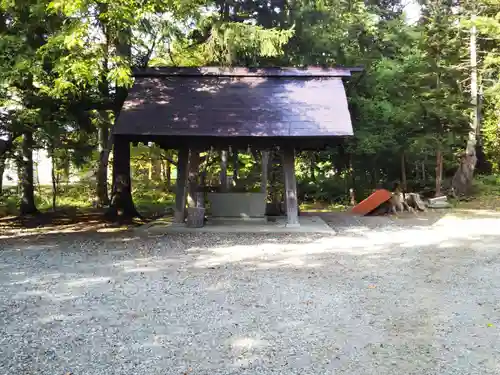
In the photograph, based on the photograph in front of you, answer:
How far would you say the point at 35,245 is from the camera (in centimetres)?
855

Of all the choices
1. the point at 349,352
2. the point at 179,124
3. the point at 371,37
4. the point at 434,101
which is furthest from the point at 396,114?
the point at 349,352

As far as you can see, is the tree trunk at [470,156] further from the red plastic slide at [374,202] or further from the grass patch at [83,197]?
the grass patch at [83,197]

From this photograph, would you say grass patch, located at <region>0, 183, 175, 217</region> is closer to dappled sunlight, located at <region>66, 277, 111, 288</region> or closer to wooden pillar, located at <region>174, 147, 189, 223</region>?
wooden pillar, located at <region>174, 147, 189, 223</region>

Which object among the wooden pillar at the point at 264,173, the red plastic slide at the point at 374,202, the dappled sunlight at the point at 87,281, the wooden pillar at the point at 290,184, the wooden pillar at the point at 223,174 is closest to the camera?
the dappled sunlight at the point at 87,281

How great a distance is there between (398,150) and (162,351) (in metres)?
13.9

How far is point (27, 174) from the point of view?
13.0m

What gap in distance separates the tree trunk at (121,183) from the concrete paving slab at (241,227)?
1.42 meters

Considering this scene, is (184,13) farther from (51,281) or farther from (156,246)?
(51,281)

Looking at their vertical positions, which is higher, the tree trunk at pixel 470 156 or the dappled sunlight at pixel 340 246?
the tree trunk at pixel 470 156

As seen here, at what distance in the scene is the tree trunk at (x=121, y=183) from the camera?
12.1 meters

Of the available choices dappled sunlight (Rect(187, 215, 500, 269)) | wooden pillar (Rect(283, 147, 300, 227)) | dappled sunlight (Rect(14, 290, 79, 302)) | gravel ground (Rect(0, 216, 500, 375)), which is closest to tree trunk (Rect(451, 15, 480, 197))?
dappled sunlight (Rect(187, 215, 500, 269))

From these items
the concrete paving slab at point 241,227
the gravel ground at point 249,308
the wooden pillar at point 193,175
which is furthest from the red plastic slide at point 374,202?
the wooden pillar at point 193,175

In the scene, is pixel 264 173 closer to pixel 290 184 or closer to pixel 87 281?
pixel 290 184

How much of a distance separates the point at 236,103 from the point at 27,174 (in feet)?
21.8
